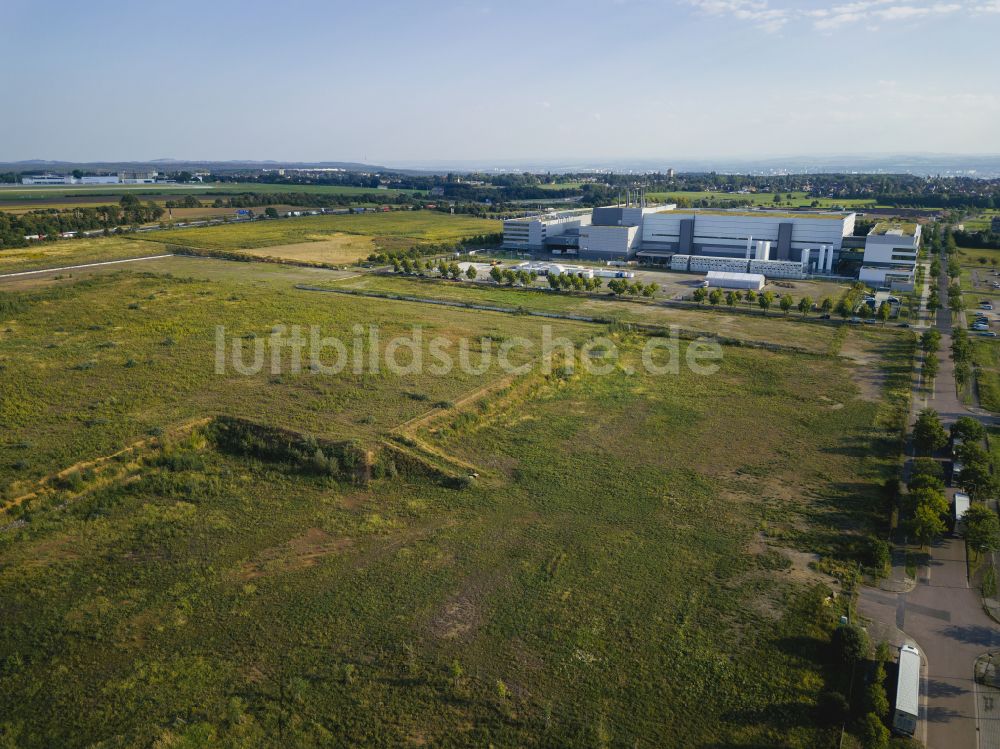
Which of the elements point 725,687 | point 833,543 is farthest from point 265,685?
point 833,543

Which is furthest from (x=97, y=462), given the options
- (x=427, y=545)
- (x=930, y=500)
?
(x=930, y=500)

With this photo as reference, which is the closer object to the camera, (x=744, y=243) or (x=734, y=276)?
(x=734, y=276)

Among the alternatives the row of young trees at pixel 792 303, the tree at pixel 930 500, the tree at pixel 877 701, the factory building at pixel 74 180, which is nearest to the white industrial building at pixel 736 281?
the row of young trees at pixel 792 303

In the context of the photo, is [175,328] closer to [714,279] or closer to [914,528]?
[914,528]

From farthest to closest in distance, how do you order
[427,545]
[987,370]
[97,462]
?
1. [987,370]
2. [97,462]
3. [427,545]

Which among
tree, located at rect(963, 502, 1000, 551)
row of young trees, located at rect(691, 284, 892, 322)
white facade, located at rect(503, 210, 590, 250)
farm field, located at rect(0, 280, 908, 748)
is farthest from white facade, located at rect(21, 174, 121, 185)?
tree, located at rect(963, 502, 1000, 551)

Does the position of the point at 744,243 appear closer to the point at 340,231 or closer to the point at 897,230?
the point at 897,230

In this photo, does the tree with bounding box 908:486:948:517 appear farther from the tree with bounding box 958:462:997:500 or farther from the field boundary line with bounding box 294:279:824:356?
the field boundary line with bounding box 294:279:824:356
